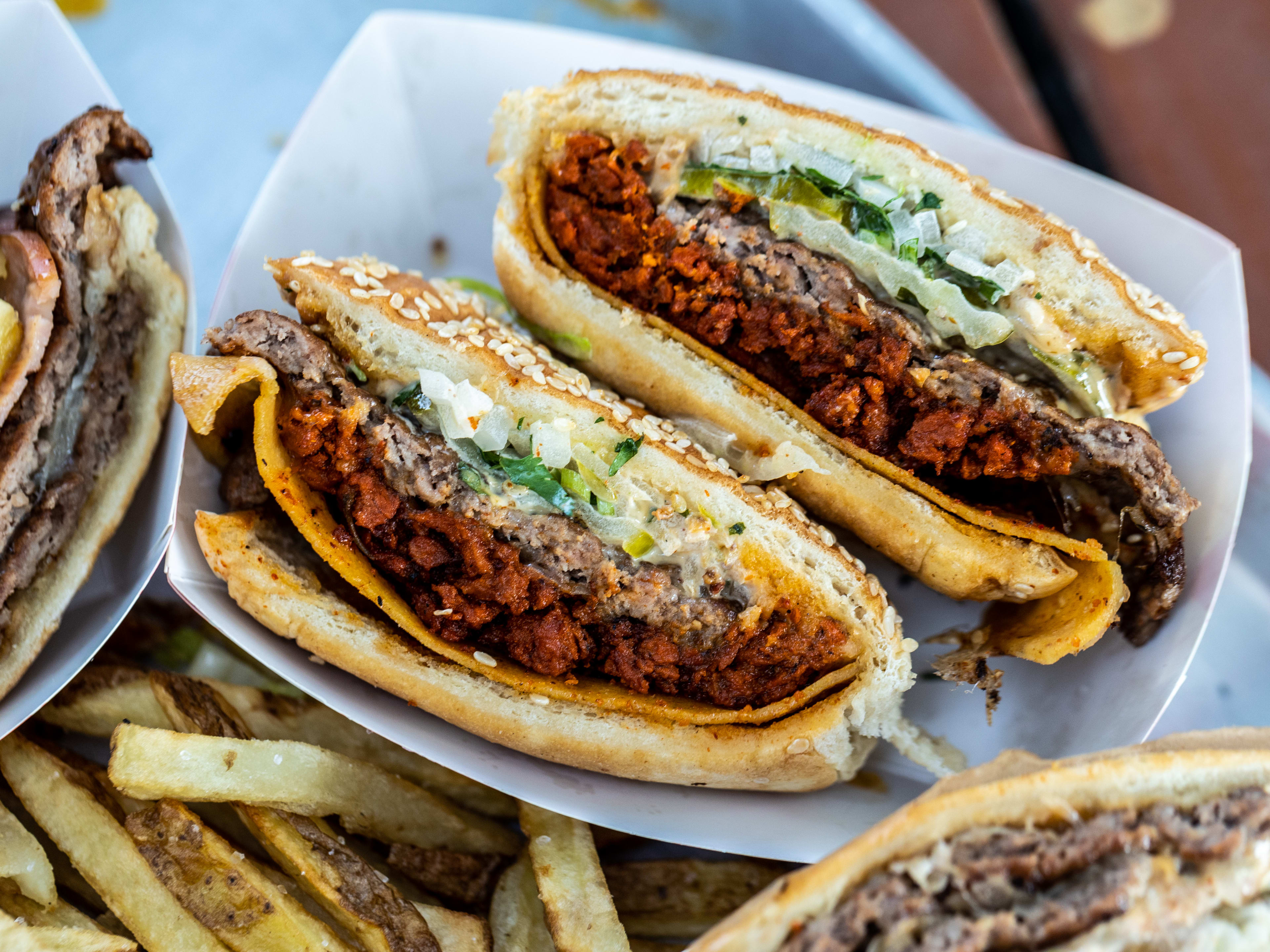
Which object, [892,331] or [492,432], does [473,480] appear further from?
[892,331]

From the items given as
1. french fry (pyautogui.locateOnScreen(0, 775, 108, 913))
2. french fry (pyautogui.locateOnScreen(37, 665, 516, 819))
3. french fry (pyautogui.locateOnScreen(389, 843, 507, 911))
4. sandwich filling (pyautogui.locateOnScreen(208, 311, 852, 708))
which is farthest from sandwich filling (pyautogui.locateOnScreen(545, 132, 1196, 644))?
french fry (pyautogui.locateOnScreen(0, 775, 108, 913))

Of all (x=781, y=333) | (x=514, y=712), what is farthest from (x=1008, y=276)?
(x=514, y=712)

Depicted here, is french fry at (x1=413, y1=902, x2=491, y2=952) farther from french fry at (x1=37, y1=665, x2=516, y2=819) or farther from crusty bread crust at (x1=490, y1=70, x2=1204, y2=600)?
crusty bread crust at (x1=490, y1=70, x2=1204, y2=600)

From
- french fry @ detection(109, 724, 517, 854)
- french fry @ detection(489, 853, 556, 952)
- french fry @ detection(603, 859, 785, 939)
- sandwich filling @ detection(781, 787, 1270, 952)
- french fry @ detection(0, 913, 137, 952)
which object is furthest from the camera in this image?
french fry @ detection(603, 859, 785, 939)

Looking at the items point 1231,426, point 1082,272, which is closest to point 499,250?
point 1082,272

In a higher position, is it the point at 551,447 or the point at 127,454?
the point at 127,454

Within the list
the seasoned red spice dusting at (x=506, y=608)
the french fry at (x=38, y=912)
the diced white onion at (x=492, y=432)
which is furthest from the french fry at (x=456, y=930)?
the diced white onion at (x=492, y=432)

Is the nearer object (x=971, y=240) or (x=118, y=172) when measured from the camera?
(x=971, y=240)
